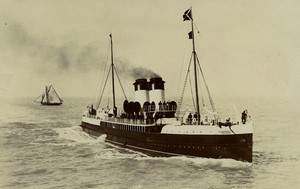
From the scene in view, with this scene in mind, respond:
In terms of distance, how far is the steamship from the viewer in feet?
33.9

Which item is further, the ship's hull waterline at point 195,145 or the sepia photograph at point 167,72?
the ship's hull waterline at point 195,145

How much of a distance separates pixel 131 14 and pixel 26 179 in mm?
4243

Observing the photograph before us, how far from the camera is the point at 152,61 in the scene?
9.82 m

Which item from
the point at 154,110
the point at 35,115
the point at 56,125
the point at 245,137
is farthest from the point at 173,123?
the point at 35,115

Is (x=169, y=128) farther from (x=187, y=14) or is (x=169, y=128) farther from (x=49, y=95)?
(x=49, y=95)

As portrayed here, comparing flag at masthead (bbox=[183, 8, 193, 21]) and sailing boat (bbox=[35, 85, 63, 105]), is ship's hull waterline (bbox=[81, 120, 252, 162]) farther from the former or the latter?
flag at masthead (bbox=[183, 8, 193, 21])

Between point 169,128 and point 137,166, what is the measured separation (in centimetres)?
165

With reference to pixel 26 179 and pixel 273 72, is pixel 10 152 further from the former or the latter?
pixel 273 72

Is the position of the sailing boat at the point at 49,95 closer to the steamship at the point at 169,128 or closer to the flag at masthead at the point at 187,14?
the steamship at the point at 169,128

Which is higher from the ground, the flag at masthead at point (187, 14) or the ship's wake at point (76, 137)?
the flag at masthead at point (187, 14)

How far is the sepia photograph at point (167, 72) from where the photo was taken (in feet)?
29.1

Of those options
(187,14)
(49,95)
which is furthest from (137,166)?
(49,95)

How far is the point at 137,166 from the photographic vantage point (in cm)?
1013

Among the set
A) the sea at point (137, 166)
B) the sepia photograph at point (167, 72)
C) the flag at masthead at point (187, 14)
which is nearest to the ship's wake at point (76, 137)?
the sea at point (137, 166)
